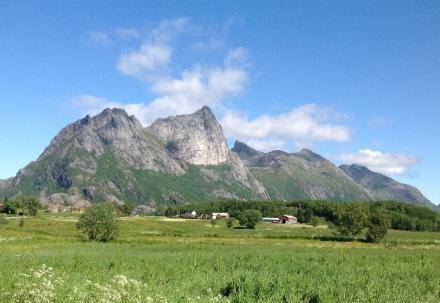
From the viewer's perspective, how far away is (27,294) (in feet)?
48.1

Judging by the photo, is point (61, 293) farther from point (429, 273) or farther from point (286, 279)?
point (429, 273)

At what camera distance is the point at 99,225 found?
89.1 meters

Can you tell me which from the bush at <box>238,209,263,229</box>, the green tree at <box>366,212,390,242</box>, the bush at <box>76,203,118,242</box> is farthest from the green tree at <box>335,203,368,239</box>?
the bush at <box>76,203,118,242</box>

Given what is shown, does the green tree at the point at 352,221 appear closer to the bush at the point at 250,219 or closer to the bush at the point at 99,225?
the bush at the point at 250,219

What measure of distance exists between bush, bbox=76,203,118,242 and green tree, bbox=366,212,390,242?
2309 inches

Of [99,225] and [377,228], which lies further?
[377,228]

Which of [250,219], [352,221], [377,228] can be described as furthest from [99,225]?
[250,219]

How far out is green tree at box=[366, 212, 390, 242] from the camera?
10381cm

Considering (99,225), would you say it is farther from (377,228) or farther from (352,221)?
(377,228)

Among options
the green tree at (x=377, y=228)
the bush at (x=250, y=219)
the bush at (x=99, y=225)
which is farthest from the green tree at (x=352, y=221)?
the bush at (x=99, y=225)

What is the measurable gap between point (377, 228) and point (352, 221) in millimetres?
7479

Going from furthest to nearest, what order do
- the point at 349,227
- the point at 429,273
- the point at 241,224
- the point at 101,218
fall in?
the point at 241,224
the point at 349,227
the point at 101,218
the point at 429,273

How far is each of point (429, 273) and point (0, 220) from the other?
122 metres

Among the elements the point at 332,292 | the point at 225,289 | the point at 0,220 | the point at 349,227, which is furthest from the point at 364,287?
the point at 0,220
